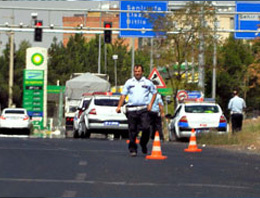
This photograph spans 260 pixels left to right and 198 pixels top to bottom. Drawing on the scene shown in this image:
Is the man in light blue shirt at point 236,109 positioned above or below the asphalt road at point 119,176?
above

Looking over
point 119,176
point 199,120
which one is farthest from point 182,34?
point 119,176

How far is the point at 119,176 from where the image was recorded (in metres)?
12.5

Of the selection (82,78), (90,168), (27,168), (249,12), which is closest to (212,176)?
(90,168)

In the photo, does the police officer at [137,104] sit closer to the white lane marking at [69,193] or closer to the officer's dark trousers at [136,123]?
the officer's dark trousers at [136,123]

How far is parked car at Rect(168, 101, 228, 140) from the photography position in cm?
2953

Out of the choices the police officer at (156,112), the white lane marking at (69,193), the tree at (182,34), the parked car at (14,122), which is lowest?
the white lane marking at (69,193)

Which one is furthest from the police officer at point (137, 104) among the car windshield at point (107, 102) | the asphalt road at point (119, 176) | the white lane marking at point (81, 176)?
the car windshield at point (107, 102)

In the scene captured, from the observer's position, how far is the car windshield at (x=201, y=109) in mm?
30062

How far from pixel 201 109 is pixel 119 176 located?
17848mm

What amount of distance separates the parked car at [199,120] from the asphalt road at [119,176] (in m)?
11.9

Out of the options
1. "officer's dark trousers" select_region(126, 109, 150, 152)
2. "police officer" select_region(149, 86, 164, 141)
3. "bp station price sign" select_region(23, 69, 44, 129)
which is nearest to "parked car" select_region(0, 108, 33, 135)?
"police officer" select_region(149, 86, 164, 141)

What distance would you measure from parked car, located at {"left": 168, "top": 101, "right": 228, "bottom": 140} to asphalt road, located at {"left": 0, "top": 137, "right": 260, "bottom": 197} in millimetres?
11871

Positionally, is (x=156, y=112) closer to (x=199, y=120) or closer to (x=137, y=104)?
(x=199, y=120)

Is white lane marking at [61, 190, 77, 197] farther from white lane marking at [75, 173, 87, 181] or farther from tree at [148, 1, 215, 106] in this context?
tree at [148, 1, 215, 106]
